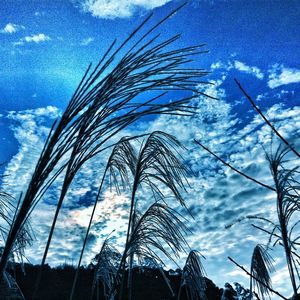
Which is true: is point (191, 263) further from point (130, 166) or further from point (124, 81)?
point (124, 81)

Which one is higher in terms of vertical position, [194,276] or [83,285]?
[83,285]

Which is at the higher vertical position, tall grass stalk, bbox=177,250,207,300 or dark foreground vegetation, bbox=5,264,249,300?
dark foreground vegetation, bbox=5,264,249,300

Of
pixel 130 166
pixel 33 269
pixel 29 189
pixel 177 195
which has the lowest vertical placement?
pixel 29 189

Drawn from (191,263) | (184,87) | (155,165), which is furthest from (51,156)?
(191,263)

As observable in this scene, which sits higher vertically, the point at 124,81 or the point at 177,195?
the point at 177,195

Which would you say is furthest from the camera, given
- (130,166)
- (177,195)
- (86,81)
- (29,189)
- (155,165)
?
(130,166)

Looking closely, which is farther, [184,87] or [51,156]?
[184,87]

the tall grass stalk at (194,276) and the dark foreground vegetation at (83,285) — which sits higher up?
the dark foreground vegetation at (83,285)

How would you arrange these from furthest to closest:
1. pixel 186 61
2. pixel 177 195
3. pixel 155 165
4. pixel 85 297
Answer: pixel 85 297 < pixel 155 165 < pixel 177 195 < pixel 186 61

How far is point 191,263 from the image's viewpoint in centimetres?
593

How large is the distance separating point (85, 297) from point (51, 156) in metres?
13.2

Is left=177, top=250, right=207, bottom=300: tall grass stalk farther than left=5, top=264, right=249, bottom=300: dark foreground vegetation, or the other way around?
left=5, top=264, right=249, bottom=300: dark foreground vegetation

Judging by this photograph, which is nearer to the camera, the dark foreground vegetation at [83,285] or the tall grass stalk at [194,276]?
the tall grass stalk at [194,276]

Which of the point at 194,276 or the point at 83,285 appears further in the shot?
the point at 83,285
